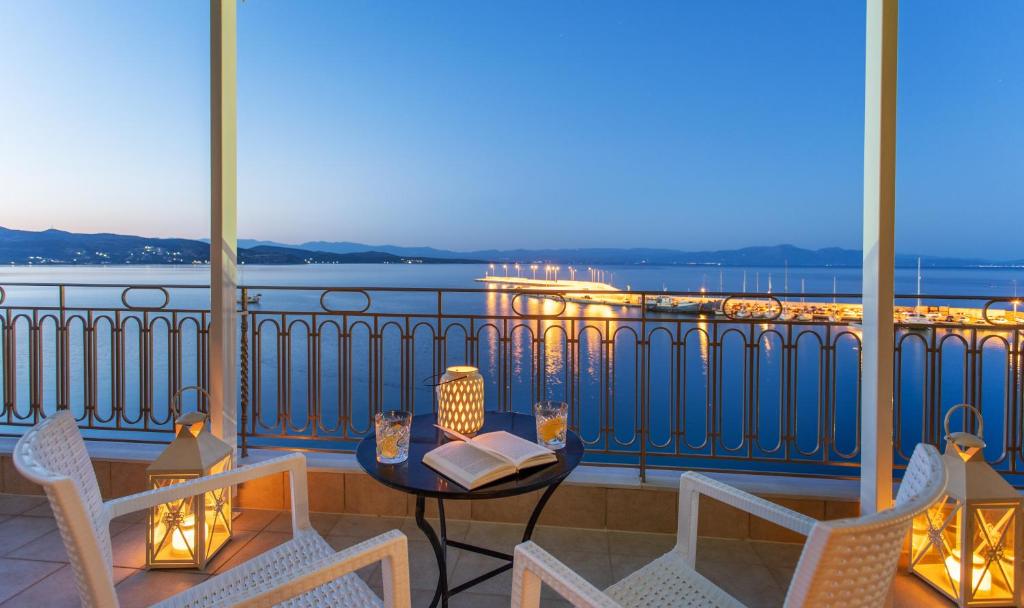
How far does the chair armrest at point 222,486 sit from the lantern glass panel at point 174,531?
0.74m

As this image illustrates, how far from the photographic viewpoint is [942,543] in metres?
1.97

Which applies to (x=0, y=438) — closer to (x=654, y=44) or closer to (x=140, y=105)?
(x=140, y=105)

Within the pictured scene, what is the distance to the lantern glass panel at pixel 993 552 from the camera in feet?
6.25

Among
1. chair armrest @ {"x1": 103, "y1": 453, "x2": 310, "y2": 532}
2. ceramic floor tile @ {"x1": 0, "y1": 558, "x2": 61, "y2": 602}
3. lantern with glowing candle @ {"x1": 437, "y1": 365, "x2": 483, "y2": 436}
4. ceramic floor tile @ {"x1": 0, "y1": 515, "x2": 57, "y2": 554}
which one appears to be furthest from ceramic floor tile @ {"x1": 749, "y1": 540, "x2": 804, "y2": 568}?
ceramic floor tile @ {"x1": 0, "y1": 515, "x2": 57, "y2": 554}

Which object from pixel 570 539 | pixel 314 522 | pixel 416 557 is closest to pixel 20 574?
pixel 314 522

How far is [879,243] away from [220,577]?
2.57m

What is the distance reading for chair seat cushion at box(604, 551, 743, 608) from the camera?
131 cm

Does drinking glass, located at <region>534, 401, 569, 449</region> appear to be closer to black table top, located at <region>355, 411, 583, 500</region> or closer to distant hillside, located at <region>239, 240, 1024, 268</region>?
black table top, located at <region>355, 411, 583, 500</region>

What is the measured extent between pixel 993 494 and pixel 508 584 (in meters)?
1.89

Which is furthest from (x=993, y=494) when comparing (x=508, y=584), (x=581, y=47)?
(x=581, y=47)

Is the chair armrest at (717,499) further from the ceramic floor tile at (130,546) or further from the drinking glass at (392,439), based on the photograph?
the ceramic floor tile at (130,546)

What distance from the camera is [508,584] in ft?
6.89

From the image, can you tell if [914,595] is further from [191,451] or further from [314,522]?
[191,451]

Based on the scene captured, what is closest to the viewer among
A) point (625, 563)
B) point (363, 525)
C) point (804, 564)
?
point (804, 564)
